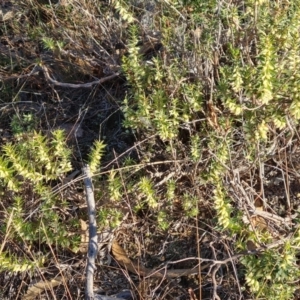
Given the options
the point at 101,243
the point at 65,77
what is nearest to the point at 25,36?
the point at 65,77

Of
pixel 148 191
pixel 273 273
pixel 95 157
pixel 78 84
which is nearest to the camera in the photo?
pixel 273 273

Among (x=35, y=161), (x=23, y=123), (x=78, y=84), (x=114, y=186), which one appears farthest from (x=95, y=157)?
(x=78, y=84)

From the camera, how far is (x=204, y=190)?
3.16 metres

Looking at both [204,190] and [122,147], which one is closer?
[204,190]

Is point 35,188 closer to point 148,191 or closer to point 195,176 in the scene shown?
Answer: point 148,191

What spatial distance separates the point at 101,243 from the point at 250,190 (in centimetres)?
84

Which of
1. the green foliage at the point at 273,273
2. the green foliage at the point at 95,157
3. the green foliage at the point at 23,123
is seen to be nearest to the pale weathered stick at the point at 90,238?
the green foliage at the point at 95,157

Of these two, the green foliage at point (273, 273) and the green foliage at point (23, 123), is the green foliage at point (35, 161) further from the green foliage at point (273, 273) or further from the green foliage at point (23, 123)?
the green foliage at point (273, 273)

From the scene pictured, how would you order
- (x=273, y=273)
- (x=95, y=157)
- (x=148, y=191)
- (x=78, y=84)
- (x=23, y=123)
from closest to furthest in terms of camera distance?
(x=273, y=273) < (x=148, y=191) < (x=95, y=157) < (x=23, y=123) < (x=78, y=84)

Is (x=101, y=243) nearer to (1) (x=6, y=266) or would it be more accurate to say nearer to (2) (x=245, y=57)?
(1) (x=6, y=266)

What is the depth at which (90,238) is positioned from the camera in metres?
3.01

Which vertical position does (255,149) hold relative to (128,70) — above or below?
below

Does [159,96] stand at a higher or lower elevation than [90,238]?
A: higher

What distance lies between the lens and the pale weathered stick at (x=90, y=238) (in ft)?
9.69
